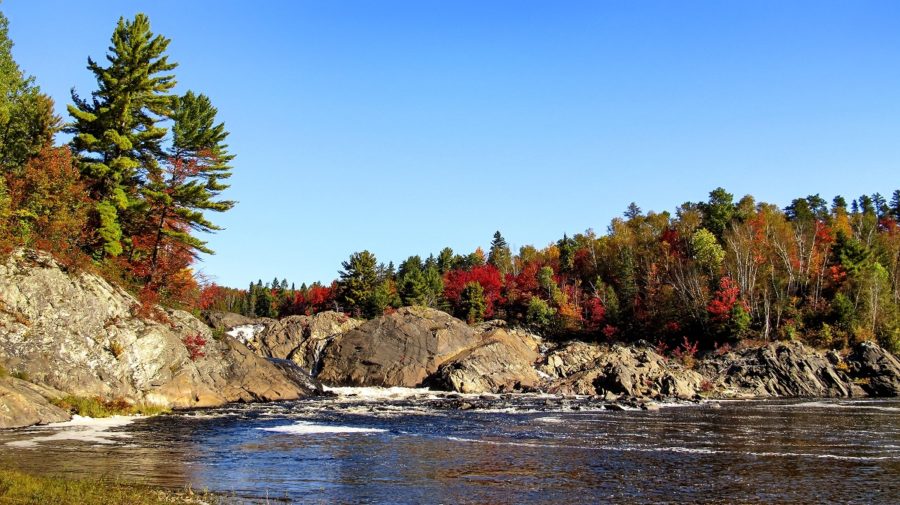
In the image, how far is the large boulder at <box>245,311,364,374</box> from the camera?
75.8 meters

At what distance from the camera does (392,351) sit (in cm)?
7119

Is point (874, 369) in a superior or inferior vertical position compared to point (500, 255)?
inferior

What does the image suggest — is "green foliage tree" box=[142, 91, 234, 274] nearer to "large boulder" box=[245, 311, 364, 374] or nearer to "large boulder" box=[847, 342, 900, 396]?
"large boulder" box=[245, 311, 364, 374]

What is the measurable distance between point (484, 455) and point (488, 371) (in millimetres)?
42505

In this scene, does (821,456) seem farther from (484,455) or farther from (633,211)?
(633,211)

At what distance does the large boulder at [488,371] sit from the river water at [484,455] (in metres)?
22.9

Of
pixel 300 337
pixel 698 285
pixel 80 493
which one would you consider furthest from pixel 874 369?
pixel 80 493

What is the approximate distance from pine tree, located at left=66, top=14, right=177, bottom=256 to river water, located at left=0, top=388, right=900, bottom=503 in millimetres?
20496

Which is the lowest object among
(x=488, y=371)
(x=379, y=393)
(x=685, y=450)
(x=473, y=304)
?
(x=379, y=393)

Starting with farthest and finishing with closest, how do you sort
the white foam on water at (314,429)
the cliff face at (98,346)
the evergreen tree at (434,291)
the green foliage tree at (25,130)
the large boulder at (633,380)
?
the evergreen tree at (434,291), the large boulder at (633,380), the green foliage tree at (25,130), the cliff face at (98,346), the white foam on water at (314,429)

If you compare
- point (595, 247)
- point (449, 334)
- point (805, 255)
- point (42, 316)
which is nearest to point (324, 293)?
point (595, 247)

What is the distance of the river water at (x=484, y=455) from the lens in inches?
727

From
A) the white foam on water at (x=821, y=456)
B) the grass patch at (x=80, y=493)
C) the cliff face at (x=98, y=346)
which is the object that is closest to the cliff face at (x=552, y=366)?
the cliff face at (x=98, y=346)

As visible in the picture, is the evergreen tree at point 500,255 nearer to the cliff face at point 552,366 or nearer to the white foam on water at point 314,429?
the cliff face at point 552,366
